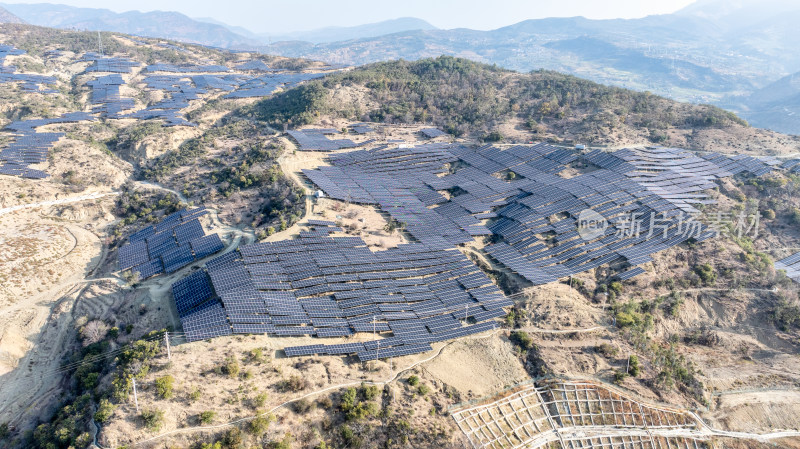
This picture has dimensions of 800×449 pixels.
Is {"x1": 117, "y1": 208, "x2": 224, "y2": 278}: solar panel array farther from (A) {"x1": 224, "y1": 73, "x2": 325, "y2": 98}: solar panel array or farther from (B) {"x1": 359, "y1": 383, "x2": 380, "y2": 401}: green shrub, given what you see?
(A) {"x1": 224, "y1": 73, "x2": 325, "y2": 98}: solar panel array

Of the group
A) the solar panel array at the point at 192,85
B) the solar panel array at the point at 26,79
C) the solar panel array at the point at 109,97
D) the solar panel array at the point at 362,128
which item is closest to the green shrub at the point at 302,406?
the solar panel array at the point at 362,128

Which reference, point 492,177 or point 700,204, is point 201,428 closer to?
point 492,177

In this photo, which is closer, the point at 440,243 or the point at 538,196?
the point at 440,243

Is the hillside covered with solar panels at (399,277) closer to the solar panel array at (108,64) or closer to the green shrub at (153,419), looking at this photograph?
the green shrub at (153,419)

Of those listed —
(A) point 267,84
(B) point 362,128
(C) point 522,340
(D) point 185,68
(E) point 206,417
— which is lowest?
(C) point 522,340

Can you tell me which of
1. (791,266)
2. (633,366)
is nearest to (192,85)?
(633,366)

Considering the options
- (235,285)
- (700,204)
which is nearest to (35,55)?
(235,285)

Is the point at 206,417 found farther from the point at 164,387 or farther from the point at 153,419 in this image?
the point at 164,387

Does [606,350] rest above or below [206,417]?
below
